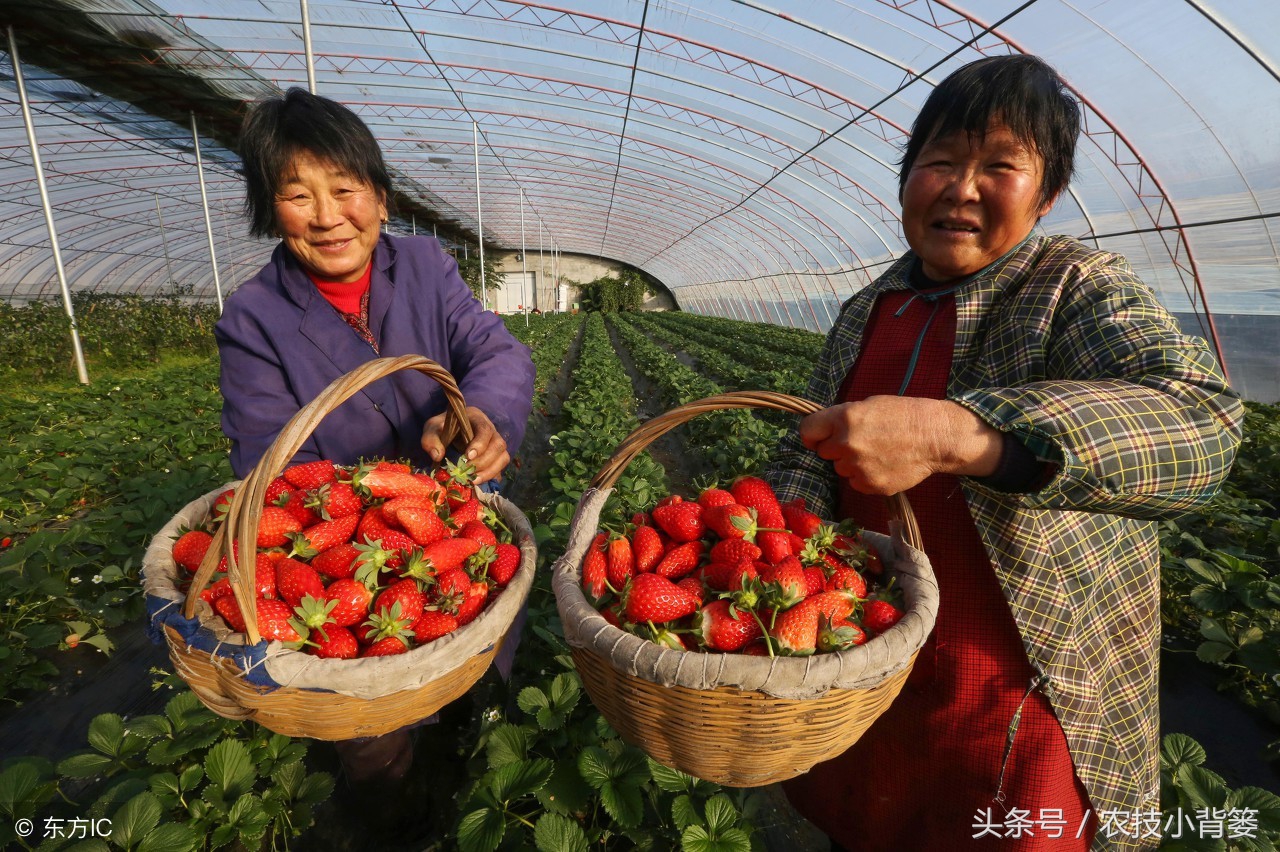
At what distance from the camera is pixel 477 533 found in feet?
4.46

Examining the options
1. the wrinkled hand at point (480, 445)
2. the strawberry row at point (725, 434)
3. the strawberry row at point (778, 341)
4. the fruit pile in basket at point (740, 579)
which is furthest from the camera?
the strawberry row at point (778, 341)

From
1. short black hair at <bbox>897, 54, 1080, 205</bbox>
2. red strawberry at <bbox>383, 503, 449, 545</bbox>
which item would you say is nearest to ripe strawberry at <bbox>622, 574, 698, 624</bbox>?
red strawberry at <bbox>383, 503, 449, 545</bbox>

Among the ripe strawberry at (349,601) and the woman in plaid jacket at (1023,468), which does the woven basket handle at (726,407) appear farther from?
the ripe strawberry at (349,601)

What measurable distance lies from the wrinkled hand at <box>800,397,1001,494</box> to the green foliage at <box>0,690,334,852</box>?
1.69m

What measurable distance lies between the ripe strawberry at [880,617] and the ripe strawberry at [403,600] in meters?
0.86

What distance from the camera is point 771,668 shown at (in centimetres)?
89

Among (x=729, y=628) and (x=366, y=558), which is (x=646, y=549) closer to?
(x=729, y=628)

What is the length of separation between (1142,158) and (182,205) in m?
25.2

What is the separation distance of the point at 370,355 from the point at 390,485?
56cm

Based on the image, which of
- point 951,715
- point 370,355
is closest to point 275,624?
point 370,355

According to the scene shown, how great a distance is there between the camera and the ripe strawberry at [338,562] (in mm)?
1227

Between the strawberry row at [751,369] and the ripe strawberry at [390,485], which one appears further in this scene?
the strawberry row at [751,369]

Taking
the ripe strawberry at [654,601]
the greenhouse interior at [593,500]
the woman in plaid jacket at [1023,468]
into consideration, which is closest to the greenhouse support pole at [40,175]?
the greenhouse interior at [593,500]

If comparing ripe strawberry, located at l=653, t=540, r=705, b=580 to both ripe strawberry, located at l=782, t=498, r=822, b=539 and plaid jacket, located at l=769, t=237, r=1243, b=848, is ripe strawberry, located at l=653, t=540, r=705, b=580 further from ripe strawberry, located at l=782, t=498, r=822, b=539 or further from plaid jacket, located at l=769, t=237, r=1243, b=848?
plaid jacket, located at l=769, t=237, r=1243, b=848
